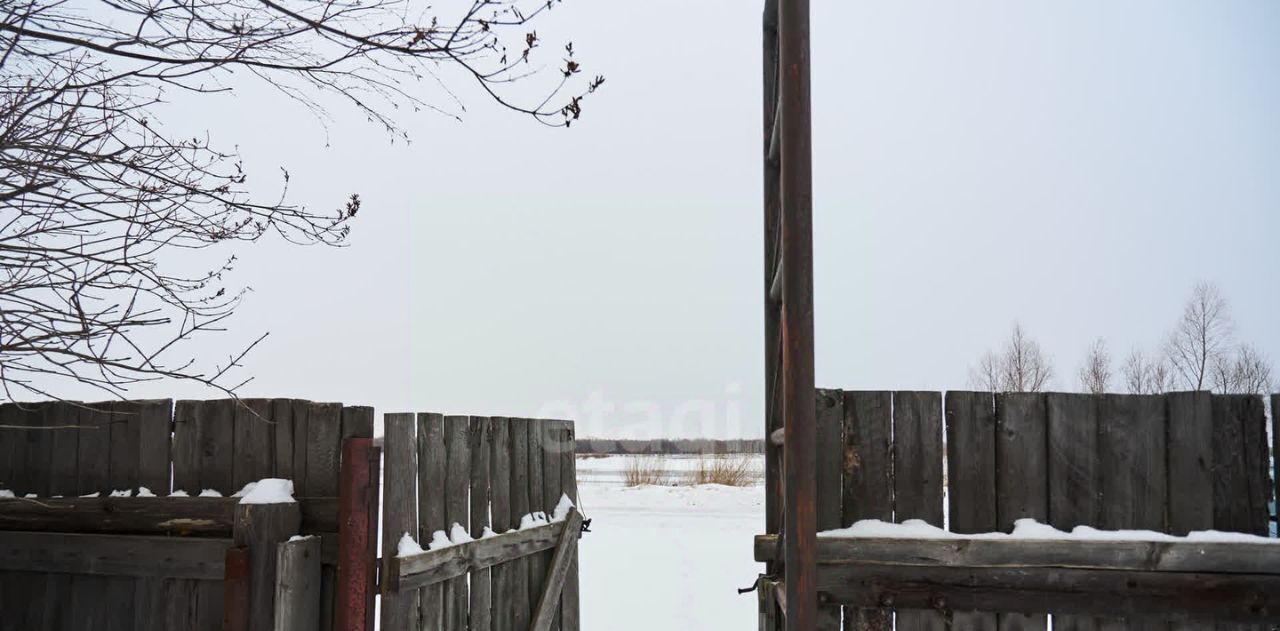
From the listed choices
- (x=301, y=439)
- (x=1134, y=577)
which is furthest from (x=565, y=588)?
(x=1134, y=577)

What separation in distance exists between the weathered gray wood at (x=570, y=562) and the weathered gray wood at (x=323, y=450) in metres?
2.76

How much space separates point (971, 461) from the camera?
11.5 ft

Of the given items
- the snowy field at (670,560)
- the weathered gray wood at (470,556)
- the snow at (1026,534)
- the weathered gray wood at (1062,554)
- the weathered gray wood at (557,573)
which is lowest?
the snowy field at (670,560)

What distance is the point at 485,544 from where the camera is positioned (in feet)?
16.9

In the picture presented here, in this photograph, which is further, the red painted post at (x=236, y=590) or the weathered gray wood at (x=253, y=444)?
the weathered gray wood at (x=253, y=444)

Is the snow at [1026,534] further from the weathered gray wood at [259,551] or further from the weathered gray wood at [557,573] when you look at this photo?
the weathered gray wood at [557,573]

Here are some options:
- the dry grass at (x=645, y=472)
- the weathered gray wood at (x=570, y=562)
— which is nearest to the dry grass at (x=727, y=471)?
the dry grass at (x=645, y=472)

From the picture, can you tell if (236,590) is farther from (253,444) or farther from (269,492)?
(253,444)

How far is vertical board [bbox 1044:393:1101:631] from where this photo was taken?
3453mm

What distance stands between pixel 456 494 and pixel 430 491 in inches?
→ 12.9

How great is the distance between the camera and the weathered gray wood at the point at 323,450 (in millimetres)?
4312

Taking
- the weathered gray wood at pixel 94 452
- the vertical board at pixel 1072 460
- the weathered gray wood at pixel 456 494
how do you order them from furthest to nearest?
1. the weathered gray wood at pixel 456 494
2. the weathered gray wood at pixel 94 452
3. the vertical board at pixel 1072 460

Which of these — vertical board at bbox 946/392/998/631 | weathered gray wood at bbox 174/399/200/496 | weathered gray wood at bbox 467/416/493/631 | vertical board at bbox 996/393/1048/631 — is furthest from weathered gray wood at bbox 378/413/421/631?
vertical board at bbox 996/393/1048/631

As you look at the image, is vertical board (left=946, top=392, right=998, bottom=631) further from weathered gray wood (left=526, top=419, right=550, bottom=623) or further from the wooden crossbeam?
weathered gray wood (left=526, top=419, right=550, bottom=623)
